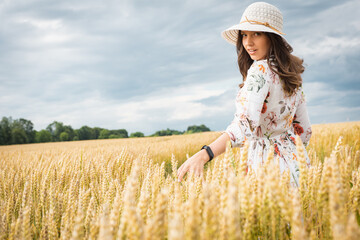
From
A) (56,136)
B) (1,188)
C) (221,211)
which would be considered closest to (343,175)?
(221,211)

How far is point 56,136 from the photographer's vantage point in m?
60.6

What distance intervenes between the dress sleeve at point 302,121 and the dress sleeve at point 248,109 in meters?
0.79

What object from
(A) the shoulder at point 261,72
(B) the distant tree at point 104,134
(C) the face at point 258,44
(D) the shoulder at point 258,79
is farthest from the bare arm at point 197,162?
(B) the distant tree at point 104,134

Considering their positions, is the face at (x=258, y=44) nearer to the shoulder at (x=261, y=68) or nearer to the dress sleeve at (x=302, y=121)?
the shoulder at (x=261, y=68)

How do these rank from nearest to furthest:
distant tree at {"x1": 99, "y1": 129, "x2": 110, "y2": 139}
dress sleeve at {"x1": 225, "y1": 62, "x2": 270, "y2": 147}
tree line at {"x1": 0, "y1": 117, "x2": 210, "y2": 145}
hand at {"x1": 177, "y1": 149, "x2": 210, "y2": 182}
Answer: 1. hand at {"x1": 177, "y1": 149, "x2": 210, "y2": 182}
2. dress sleeve at {"x1": 225, "y1": 62, "x2": 270, "y2": 147}
3. tree line at {"x1": 0, "y1": 117, "x2": 210, "y2": 145}
4. distant tree at {"x1": 99, "y1": 129, "x2": 110, "y2": 139}

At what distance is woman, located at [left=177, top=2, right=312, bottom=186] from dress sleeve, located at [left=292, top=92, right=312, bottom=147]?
0.13 ft

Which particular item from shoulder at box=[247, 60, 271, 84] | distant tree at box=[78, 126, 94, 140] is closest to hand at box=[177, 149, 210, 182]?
shoulder at box=[247, 60, 271, 84]

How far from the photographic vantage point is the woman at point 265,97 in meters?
1.57

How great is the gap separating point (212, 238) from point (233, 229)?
122 millimetres

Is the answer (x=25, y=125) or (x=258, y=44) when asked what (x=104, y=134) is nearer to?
(x=25, y=125)

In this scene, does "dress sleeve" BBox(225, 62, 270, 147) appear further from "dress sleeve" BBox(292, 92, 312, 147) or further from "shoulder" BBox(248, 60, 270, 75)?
"dress sleeve" BBox(292, 92, 312, 147)

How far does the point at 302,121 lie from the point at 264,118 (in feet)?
2.52

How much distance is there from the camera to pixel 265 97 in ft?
5.48

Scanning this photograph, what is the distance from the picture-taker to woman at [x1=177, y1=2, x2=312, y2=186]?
61.9 inches
